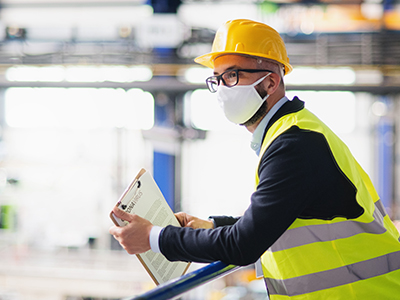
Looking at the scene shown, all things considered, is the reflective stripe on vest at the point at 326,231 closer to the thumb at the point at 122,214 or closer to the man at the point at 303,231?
the man at the point at 303,231

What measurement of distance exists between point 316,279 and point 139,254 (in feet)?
1.80

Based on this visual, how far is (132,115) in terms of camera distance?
6695mm

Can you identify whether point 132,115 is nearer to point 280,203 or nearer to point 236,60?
point 236,60

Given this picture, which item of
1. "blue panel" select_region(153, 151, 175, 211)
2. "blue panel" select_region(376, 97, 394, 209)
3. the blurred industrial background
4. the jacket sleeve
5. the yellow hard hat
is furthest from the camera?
"blue panel" select_region(153, 151, 175, 211)

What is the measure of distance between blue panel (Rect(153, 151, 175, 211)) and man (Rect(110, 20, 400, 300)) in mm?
5559

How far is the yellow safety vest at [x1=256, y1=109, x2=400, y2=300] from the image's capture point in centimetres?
126

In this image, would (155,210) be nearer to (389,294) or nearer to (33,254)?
(389,294)

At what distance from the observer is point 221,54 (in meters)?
1.58

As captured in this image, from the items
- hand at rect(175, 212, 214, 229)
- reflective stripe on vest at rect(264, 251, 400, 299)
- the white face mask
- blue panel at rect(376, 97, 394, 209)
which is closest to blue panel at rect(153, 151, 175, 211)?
blue panel at rect(376, 97, 394, 209)

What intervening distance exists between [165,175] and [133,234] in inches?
223

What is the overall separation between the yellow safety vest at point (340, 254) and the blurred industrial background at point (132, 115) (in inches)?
189

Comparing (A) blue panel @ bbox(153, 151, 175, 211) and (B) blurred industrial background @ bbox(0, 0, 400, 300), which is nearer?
(B) blurred industrial background @ bbox(0, 0, 400, 300)

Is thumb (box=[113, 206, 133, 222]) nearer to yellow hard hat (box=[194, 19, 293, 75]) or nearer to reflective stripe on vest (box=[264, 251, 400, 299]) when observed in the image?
reflective stripe on vest (box=[264, 251, 400, 299])

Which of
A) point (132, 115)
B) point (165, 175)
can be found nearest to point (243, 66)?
point (132, 115)
